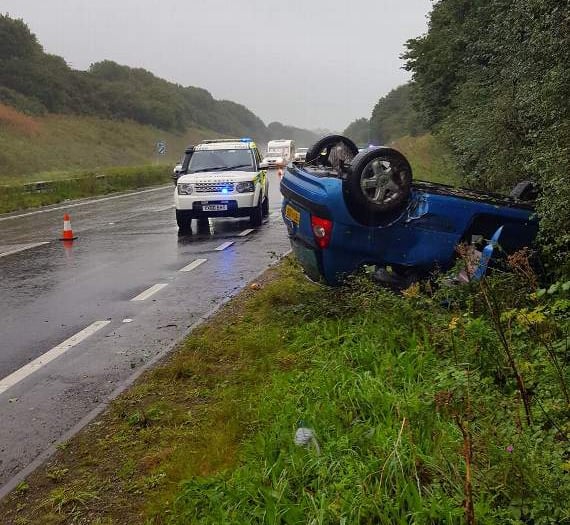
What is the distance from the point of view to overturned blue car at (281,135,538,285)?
221 inches

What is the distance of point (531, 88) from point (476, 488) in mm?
5958

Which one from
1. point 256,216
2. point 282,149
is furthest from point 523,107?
point 282,149

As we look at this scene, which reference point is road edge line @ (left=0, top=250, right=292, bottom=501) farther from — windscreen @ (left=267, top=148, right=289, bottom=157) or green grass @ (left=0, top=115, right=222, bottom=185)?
windscreen @ (left=267, top=148, right=289, bottom=157)

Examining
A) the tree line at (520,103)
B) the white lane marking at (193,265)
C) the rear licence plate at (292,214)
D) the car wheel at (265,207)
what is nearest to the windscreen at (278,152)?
the tree line at (520,103)

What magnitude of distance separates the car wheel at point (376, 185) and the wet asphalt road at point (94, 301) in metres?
2.35

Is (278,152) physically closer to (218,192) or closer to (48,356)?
(218,192)

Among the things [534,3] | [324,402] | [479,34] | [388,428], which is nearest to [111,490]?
[324,402]

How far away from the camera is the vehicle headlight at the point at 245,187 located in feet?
46.4

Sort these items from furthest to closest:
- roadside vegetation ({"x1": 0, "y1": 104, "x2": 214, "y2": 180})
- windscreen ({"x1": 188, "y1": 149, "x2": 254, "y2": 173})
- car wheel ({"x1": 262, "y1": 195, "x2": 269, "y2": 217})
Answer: roadside vegetation ({"x1": 0, "y1": 104, "x2": 214, "y2": 180}) → car wheel ({"x1": 262, "y1": 195, "x2": 269, "y2": 217}) → windscreen ({"x1": 188, "y1": 149, "x2": 254, "y2": 173})

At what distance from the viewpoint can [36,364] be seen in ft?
19.7

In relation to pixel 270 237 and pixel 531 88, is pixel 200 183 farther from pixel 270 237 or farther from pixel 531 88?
pixel 531 88

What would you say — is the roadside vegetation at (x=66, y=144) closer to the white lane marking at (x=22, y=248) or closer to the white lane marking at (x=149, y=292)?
the white lane marking at (x=22, y=248)

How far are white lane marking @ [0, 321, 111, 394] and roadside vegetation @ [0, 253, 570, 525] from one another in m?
1.19

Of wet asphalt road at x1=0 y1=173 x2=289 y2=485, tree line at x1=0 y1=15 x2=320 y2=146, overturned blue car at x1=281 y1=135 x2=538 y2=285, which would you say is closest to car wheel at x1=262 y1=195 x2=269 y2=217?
wet asphalt road at x1=0 y1=173 x2=289 y2=485
